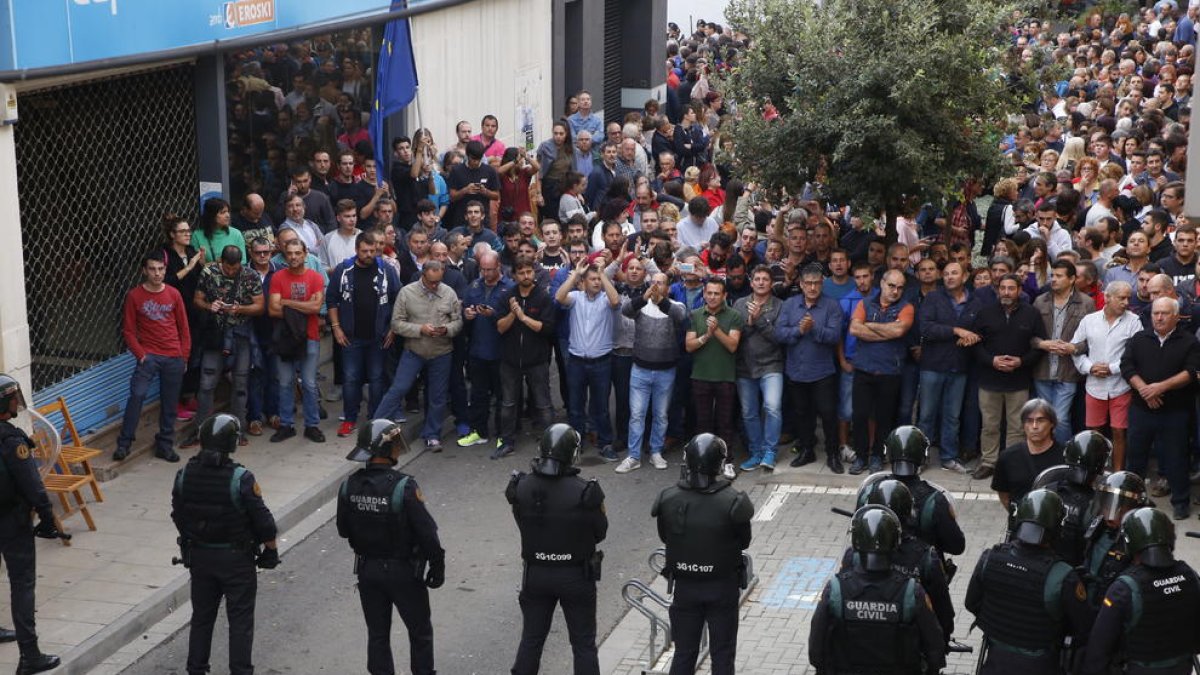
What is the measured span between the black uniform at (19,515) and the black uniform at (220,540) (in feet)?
3.06

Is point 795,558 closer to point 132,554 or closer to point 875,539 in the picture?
point 875,539

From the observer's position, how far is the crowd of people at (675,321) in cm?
1282

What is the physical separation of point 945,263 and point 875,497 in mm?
5546


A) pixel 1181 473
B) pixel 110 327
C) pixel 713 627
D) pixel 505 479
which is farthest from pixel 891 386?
pixel 110 327

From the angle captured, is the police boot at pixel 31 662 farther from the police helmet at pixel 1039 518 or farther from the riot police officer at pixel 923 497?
the police helmet at pixel 1039 518

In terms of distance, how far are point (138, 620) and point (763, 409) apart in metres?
5.41

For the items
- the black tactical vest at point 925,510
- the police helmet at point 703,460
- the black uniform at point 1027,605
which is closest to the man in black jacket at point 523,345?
the police helmet at point 703,460

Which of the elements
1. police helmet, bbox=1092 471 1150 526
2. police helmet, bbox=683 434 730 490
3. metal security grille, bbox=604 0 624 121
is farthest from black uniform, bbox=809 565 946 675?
metal security grille, bbox=604 0 624 121

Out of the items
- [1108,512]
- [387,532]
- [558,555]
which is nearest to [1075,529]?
[1108,512]

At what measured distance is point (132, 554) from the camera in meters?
11.6

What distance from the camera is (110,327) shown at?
1370cm

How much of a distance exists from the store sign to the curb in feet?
12.3

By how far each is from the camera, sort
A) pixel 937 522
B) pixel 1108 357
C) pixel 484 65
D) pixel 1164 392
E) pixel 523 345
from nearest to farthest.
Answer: pixel 937 522 → pixel 1164 392 → pixel 1108 357 → pixel 523 345 → pixel 484 65

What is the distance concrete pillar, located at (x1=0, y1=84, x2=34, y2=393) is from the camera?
11688 mm
